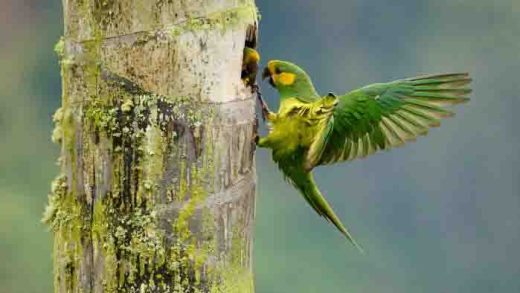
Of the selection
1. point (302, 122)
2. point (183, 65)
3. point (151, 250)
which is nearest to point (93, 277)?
point (151, 250)

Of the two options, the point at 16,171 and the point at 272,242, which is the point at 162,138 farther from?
the point at 272,242

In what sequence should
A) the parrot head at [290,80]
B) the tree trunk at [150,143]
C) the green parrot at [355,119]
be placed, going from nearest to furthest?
1. the tree trunk at [150,143]
2. the green parrot at [355,119]
3. the parrot head at [290,80]

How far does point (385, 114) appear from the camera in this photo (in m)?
2.79

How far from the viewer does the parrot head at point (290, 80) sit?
9.35 ft

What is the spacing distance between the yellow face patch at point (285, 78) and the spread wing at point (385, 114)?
0.18 meters

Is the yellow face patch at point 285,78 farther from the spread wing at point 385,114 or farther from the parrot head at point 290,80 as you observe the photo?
the spread wing at point 385,114

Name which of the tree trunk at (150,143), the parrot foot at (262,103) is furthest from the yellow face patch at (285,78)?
the tree trunk at (150,143)

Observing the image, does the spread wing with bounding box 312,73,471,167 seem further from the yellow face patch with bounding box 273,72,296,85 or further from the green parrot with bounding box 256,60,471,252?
the yellow face patch with bounding box 273,72,296,85

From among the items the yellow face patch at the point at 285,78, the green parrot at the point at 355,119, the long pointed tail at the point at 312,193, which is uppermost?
the yellow face patch at the point at 285,78

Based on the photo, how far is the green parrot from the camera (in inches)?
107

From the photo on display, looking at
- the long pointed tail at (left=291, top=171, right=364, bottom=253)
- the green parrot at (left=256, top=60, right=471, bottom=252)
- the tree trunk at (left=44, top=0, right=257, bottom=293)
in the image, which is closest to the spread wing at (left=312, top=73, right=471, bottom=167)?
the green parrot at (left=256, top=60, right=471, bottom=252)

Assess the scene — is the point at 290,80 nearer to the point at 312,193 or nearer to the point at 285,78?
the point at 285,78

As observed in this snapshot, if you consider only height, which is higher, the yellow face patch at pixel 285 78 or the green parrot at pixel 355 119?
the yellow face patch at pixel 285 78

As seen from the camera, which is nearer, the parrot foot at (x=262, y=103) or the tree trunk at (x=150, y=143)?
the tree trunk at (x=150, y=143)
